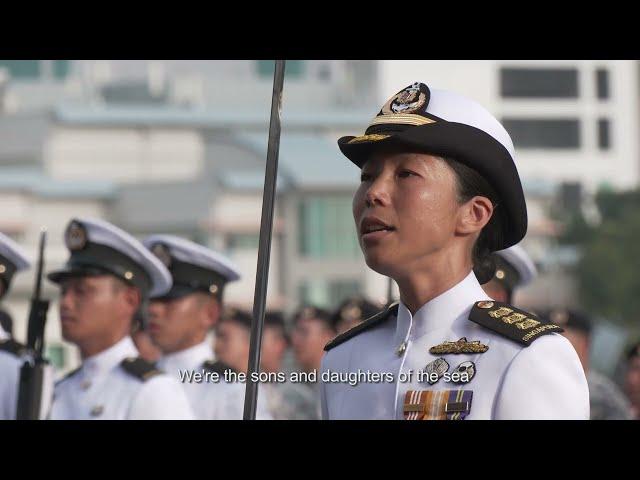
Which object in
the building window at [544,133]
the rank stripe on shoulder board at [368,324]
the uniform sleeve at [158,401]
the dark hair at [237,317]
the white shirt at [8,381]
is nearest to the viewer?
the rank stripe on shoulder board at [368,324]

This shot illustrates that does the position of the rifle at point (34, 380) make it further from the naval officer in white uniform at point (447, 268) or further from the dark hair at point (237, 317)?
the dark hair at point (237, 317)

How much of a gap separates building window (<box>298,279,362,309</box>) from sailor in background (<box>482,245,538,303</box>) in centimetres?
2714

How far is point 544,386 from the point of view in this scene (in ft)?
9.62

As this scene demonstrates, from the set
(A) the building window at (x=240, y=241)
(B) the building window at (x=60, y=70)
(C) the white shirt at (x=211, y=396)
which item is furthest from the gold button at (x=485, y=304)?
(B) the building window at (x=60, y=70)

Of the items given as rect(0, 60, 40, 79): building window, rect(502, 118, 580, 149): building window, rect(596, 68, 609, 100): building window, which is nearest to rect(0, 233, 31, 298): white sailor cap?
rect(0, 60, 40, 79): building window

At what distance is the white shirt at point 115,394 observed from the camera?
5156 mm

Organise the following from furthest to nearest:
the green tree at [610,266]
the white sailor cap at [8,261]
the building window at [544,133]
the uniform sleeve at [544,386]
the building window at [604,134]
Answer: the building window at [604,134]
the building window at [544,133]
the green tree at [610,266]
the white sailor cap at [8,261]
the uniform sleeve at [544,386]

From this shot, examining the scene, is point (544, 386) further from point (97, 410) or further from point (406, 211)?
point (97, 410)

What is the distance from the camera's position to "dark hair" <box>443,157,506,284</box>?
305cm

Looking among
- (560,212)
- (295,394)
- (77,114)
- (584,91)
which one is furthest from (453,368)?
(584,91)

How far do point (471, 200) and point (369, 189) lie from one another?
0.67ft

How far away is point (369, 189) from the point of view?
119 inches

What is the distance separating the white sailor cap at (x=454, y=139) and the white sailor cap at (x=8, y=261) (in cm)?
309

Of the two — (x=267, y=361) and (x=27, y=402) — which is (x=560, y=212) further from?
(x=27, y=402)
